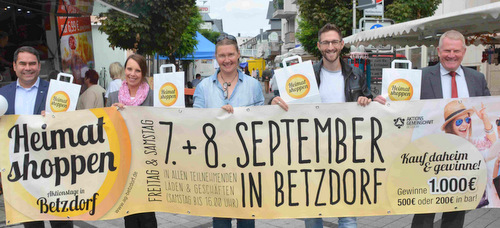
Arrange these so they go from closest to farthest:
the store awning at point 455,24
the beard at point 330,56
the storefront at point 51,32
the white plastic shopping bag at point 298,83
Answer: the white plastic shopping bag at point 298,83
the beard at point 330,56
the store awning at point 455,24
the storefront at point 51,32

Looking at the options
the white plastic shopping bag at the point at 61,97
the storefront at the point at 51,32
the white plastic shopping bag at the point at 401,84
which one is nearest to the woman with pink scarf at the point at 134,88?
the white plastic shopping bag at the point at 61,97

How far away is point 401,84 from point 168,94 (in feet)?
5.37

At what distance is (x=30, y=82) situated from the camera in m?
3.32

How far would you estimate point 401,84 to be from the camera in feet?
10.0

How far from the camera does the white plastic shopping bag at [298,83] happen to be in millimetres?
2982

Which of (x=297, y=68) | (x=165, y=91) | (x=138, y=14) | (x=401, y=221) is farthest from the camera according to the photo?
(x=138, y=14)

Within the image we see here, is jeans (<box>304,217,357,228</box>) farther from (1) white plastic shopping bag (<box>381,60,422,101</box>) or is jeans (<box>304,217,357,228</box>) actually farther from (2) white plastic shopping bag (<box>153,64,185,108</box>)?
(2) white plastic shopping bag (<box>153,64,185,108</box>)

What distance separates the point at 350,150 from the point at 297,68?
670mm

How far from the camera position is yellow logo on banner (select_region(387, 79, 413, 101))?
305 centimetres

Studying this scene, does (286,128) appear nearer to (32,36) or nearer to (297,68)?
(297,68)

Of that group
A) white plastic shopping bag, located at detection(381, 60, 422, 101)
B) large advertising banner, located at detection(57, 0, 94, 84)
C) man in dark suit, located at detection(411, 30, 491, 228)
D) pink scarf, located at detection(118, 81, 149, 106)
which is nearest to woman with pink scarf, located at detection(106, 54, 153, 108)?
pink scarf, located at detection(118, 81, 149, 106)

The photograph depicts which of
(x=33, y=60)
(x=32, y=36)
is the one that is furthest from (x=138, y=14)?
(x=33, y=60)

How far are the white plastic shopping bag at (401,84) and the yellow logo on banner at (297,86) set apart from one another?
524 millimetres

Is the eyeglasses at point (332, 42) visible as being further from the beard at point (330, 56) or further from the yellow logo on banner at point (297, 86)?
the yellow logo on banner at point (297, 86)
